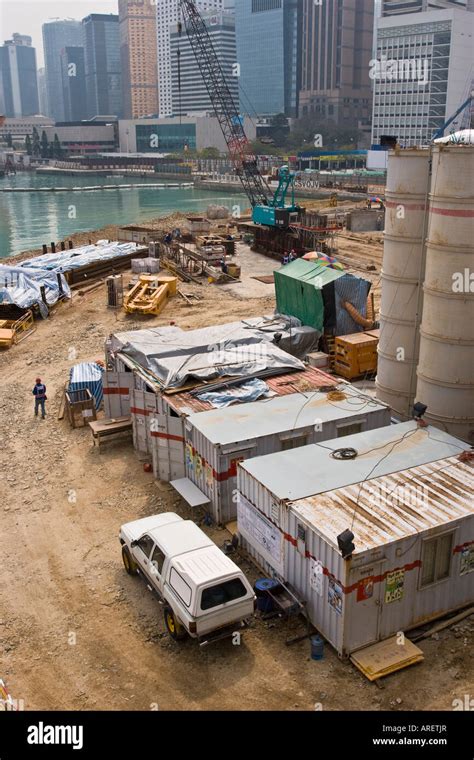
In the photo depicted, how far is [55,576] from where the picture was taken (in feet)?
49.5

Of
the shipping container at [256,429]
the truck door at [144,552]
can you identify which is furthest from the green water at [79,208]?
the truck door at [144,552]

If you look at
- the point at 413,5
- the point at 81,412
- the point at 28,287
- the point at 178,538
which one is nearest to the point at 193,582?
the point at 178,538

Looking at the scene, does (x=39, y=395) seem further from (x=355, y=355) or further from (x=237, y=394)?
(x=355, y=355)

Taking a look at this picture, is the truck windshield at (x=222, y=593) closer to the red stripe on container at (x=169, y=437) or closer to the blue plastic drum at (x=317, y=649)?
the blue plastic drum at (x=317, y=649)

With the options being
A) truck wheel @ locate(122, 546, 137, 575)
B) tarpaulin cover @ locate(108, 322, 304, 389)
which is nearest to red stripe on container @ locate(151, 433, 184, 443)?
tarpaulin cover @ locate(108, 322, 304, 389)

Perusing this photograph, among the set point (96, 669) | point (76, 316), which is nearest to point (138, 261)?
point (76, 316)

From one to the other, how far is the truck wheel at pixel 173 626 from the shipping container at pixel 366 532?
233 centimetres

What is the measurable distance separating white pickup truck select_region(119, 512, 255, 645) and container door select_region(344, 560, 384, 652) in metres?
1.80

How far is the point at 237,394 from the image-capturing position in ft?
63.4

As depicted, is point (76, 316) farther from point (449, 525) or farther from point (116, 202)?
point (116, 202)

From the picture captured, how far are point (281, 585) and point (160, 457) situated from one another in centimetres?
672

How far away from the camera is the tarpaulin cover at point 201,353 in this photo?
20359 millimetres

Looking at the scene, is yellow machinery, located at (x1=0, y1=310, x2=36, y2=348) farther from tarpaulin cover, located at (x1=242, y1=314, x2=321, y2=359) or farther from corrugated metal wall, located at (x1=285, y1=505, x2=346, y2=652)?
corrugated metal wall, located at (x1=285, y1=505, x2=346, y2=652)
